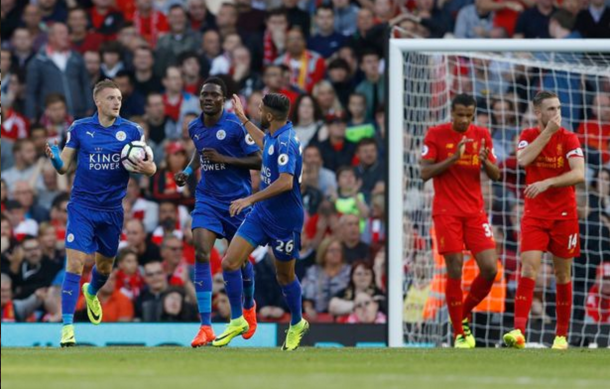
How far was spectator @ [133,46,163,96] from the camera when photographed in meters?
19.5

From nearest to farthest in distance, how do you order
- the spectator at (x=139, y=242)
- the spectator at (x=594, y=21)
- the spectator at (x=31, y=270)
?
1. the spectator at (x=31, y=270)
2. the spectator at (x=139, y=242)
3. the spectator at (x=594, y=21)

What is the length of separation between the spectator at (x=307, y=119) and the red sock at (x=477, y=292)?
5.02m

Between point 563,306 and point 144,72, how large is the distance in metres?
8.04

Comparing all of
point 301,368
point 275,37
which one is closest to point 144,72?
point 275,37

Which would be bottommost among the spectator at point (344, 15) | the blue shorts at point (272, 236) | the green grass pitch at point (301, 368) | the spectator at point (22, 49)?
the green grass pitch at point (301, 368)

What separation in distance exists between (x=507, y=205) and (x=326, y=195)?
237 cm

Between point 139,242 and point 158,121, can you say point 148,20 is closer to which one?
point 158,121

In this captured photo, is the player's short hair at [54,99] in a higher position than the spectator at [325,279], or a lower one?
higher

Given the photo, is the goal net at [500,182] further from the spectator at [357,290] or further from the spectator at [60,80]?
the spectator at [60,80]

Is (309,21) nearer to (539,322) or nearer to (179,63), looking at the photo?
(179,63)

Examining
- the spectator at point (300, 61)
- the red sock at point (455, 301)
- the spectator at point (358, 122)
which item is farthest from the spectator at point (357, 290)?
the spectator at point (300, 61)

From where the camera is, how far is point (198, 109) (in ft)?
63.0

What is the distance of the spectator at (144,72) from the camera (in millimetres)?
19531

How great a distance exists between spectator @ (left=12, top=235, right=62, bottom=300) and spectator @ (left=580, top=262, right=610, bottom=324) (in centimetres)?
639
